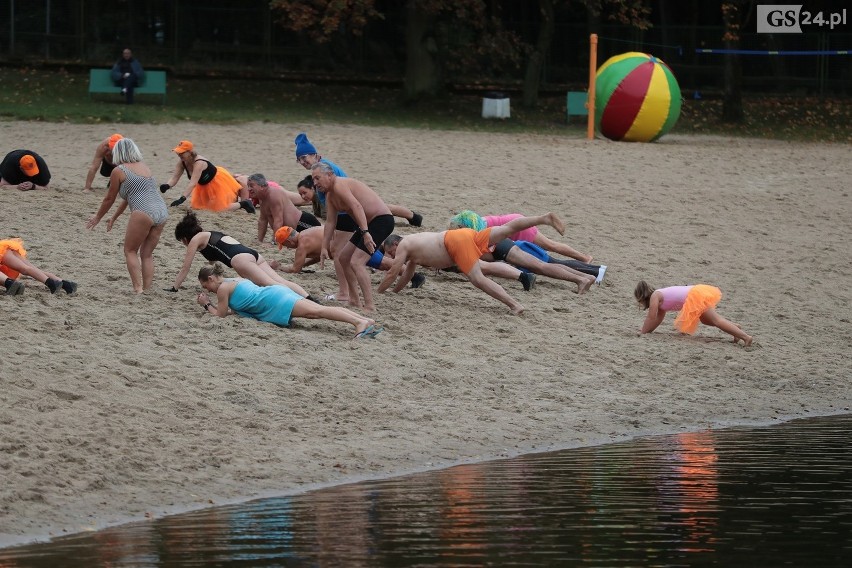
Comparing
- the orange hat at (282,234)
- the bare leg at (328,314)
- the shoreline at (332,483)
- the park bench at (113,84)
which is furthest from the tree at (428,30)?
the shoreline at (332,483)

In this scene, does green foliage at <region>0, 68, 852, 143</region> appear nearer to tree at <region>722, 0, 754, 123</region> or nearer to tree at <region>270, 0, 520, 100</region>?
tree at <region>722, 0, 754, 123</region>

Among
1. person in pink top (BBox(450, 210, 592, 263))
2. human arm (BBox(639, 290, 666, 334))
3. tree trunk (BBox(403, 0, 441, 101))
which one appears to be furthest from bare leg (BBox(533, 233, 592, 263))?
tree trunk (BBox(403, 0, 441, 101))

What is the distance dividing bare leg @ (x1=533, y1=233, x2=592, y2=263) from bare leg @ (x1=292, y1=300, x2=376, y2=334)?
3579mm

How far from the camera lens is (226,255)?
12562mm

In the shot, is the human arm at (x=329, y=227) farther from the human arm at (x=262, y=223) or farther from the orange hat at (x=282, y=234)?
the human arm at (x=262, y=223)

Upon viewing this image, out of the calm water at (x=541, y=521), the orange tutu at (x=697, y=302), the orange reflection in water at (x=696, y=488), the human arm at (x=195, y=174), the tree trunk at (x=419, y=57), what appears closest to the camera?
the calm water at (x=541, y=521)

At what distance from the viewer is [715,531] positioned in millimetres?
7516

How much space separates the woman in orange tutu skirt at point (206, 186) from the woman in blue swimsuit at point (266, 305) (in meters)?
4.10

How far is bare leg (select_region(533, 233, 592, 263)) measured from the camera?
15.0 metres

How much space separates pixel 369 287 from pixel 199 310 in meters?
1.51

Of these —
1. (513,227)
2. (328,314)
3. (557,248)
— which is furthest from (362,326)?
(557,248)

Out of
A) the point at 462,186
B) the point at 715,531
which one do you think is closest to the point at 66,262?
the point at 462,186

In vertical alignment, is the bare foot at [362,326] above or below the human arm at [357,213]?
below

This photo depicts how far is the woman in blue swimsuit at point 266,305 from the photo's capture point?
11.8 meters
